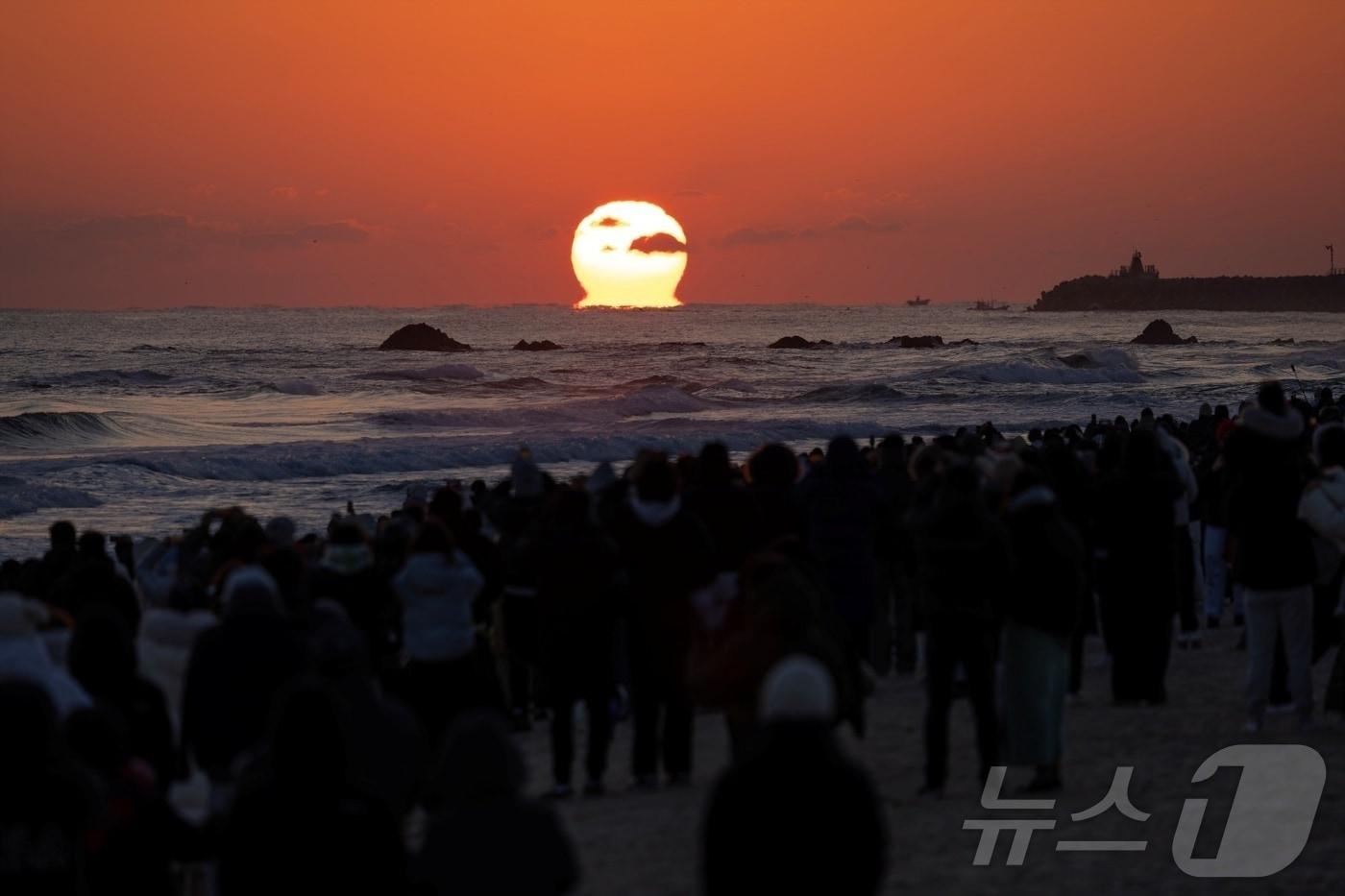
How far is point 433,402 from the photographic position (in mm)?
65875

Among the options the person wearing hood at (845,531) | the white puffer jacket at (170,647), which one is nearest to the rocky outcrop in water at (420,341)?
the person wearing hood at (845,531)

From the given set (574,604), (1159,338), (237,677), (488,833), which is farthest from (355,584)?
(1159,338)

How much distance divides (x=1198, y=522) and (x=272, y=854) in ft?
34.6

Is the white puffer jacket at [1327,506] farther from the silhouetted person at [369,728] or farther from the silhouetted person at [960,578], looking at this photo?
the silhouetted person at [369,728]

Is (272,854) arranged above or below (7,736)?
below

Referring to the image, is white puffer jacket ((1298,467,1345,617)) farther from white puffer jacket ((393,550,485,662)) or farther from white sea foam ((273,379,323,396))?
white sea foam ((273,379,323,396))

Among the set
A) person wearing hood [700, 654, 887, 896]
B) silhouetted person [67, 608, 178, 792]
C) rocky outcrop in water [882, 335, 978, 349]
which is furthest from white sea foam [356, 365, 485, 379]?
person wearing hood [700, 654, 887, 896]

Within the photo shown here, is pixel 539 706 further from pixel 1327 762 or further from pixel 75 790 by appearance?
pixel 75 790

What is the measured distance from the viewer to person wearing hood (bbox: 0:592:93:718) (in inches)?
223

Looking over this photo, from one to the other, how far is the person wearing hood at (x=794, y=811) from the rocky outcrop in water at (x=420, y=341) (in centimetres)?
10827

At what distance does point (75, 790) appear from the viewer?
166 inches

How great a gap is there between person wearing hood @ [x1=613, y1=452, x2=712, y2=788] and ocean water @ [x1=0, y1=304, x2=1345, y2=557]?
20140 millimetres

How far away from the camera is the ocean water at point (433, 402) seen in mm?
37469

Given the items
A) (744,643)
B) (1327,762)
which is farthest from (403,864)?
(1327,762)
